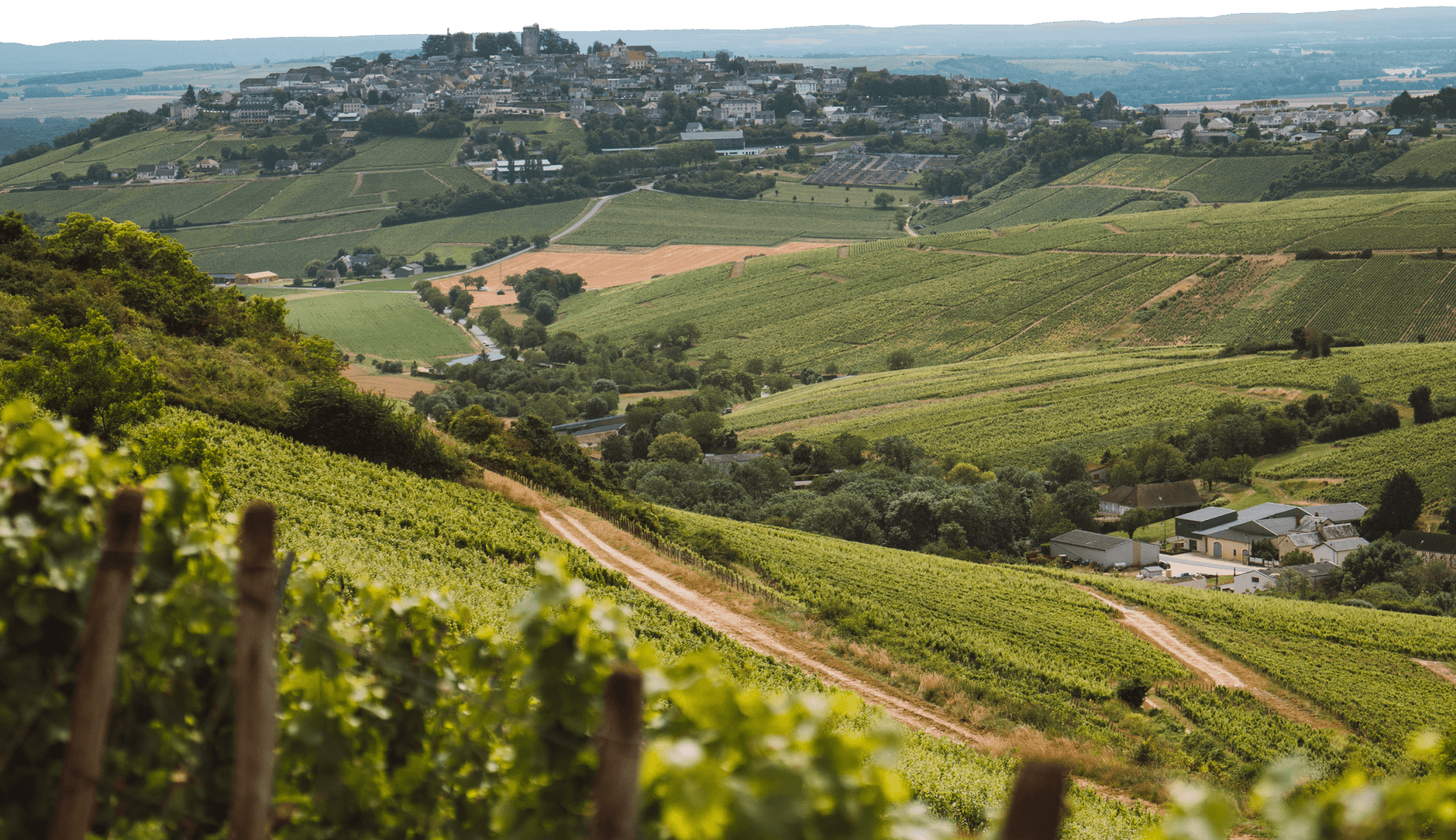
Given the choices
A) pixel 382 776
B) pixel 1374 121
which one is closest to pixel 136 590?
pixel 382 776

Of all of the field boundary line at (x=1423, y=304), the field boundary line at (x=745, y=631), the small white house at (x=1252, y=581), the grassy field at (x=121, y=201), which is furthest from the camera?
the grassy field at (x=121, y=201)

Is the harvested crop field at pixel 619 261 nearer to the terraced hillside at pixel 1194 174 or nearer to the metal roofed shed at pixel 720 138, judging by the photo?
the terraced hillside at pixel 1194 174

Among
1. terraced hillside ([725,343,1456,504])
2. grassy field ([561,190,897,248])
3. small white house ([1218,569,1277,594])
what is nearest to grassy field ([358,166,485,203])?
grassy field ([561,190,897,248])

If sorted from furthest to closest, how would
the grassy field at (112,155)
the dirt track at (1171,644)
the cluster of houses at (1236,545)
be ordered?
the grassy field at (112,155)
the cluster of houses at (1236,545)
the dirt track at (1171,644)

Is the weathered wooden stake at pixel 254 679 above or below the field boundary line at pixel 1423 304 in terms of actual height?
above

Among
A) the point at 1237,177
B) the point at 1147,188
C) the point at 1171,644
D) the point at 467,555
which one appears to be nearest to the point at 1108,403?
the point at 1171,644

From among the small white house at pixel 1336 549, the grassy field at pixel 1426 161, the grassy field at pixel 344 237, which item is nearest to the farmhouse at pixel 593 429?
the small white house at pixel 1336 549
